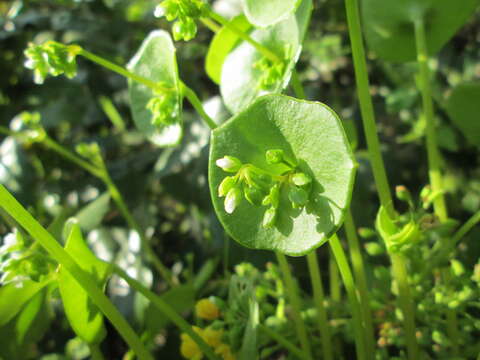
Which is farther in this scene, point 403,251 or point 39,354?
point 39,354

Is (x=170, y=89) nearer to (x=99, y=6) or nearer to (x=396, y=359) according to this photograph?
(x=396, y=359)

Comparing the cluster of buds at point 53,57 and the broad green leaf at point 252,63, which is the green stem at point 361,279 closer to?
the broad green leaf at point 252,63

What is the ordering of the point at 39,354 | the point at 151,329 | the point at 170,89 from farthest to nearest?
the point at 39,354 < the point at 151,329 < the point at 170,89

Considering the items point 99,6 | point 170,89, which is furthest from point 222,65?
point 99,6

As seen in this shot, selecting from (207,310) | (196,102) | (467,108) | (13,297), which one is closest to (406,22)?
(467,108)

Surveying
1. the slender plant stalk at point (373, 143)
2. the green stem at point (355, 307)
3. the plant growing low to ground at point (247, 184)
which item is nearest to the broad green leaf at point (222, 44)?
the plant growing low to ground at point (247, 184)

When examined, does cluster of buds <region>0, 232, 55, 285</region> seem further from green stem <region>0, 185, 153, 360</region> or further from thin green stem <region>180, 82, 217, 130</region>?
thin green stem <region>180, 82, 217, 130</region>
